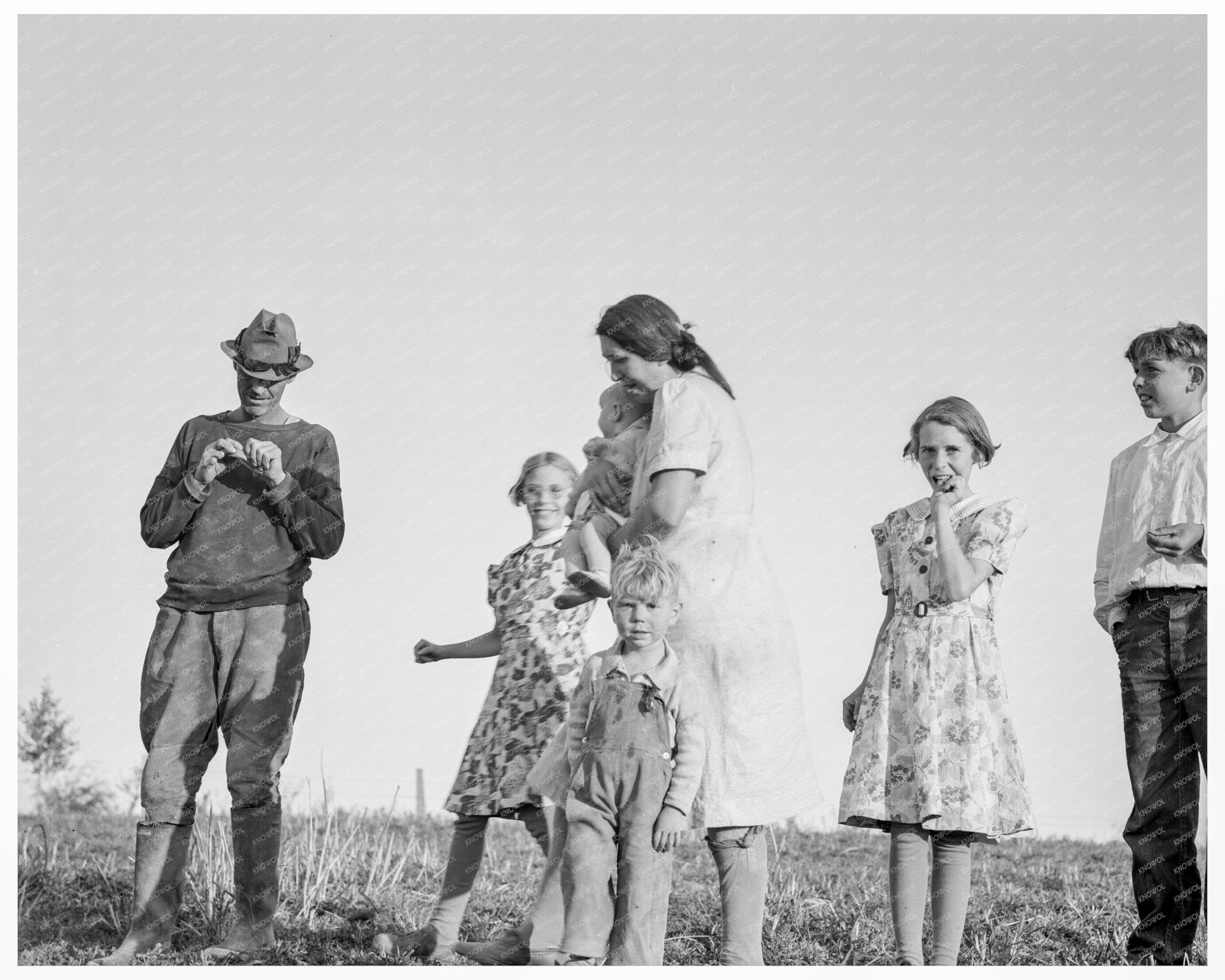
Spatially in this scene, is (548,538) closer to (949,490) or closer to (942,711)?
(949,490)

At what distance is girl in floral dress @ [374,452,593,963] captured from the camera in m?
4.94

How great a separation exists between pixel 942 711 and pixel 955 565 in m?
A: 0.46

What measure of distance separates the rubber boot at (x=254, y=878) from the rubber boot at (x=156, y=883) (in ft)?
0.59

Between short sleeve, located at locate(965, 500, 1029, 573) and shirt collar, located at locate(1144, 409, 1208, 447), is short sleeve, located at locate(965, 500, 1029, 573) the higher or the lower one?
the lower one

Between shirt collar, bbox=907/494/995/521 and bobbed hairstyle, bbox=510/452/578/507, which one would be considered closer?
shirt collar, bbox=907/494/995/521

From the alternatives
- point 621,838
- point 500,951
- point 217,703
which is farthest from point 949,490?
point 217,703

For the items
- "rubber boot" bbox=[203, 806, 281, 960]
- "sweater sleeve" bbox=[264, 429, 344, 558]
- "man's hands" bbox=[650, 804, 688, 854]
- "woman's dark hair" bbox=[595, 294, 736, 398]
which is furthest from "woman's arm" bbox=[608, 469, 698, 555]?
"rubber boot" bbox=[203, 806, 281, 960]

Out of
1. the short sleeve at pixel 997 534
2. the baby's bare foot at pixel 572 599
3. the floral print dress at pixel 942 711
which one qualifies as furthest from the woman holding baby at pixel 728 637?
the short sleeve at pixel 997 534

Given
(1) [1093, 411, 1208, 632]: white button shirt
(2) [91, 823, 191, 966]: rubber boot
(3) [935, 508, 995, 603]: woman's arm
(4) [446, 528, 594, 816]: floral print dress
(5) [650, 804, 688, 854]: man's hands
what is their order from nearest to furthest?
(5) [650, 804, 688, 854]: man's hands < (3) [935, 508, 995, 603]: woman's arm < (1) [1093, 411, 1208, 632]: white button shirt < (2) [91, 823, 191, 966]: rubber boot < (4) [446, 528, 594, 816]: floral print dress

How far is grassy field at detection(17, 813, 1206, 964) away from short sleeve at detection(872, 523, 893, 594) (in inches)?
53.6

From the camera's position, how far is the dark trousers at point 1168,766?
182 inches

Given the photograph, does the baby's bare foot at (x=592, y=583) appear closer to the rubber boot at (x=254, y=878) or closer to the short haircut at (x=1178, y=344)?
the rubber boot at (x=254, y=878)

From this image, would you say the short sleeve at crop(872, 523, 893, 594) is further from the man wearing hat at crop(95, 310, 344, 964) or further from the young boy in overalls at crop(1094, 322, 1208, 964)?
the man wearing hat at crop(95, 310, 344, 964)

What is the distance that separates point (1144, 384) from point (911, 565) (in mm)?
997
